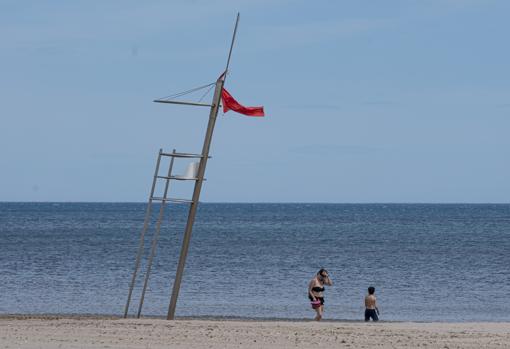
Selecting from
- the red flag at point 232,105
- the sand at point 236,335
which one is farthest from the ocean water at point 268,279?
the red flag at point 232,105

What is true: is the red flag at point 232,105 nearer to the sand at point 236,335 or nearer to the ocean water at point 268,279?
the sand at point 236,335

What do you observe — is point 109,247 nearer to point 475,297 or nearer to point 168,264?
point 168,264

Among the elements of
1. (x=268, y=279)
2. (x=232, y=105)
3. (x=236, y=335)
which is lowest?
(x=236, y=335)

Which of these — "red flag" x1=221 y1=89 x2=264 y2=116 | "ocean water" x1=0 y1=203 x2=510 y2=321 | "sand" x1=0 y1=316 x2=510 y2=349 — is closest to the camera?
"sand" x1=0 y1=316 x2=510 y2=349

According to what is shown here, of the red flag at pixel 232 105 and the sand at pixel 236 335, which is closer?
the sand at pixel 236 335

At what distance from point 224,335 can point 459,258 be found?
1519 inches

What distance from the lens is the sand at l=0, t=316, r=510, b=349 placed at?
15406 mm

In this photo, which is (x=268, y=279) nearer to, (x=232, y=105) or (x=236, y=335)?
(x=232, y=105)

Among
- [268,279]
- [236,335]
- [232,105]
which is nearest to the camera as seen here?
[236,335]

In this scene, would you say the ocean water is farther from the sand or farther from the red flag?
the red flag

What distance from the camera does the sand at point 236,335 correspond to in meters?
15.4

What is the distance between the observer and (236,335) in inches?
658

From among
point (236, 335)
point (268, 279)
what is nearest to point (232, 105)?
point (236, 335)

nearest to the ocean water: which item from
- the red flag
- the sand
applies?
the sand
